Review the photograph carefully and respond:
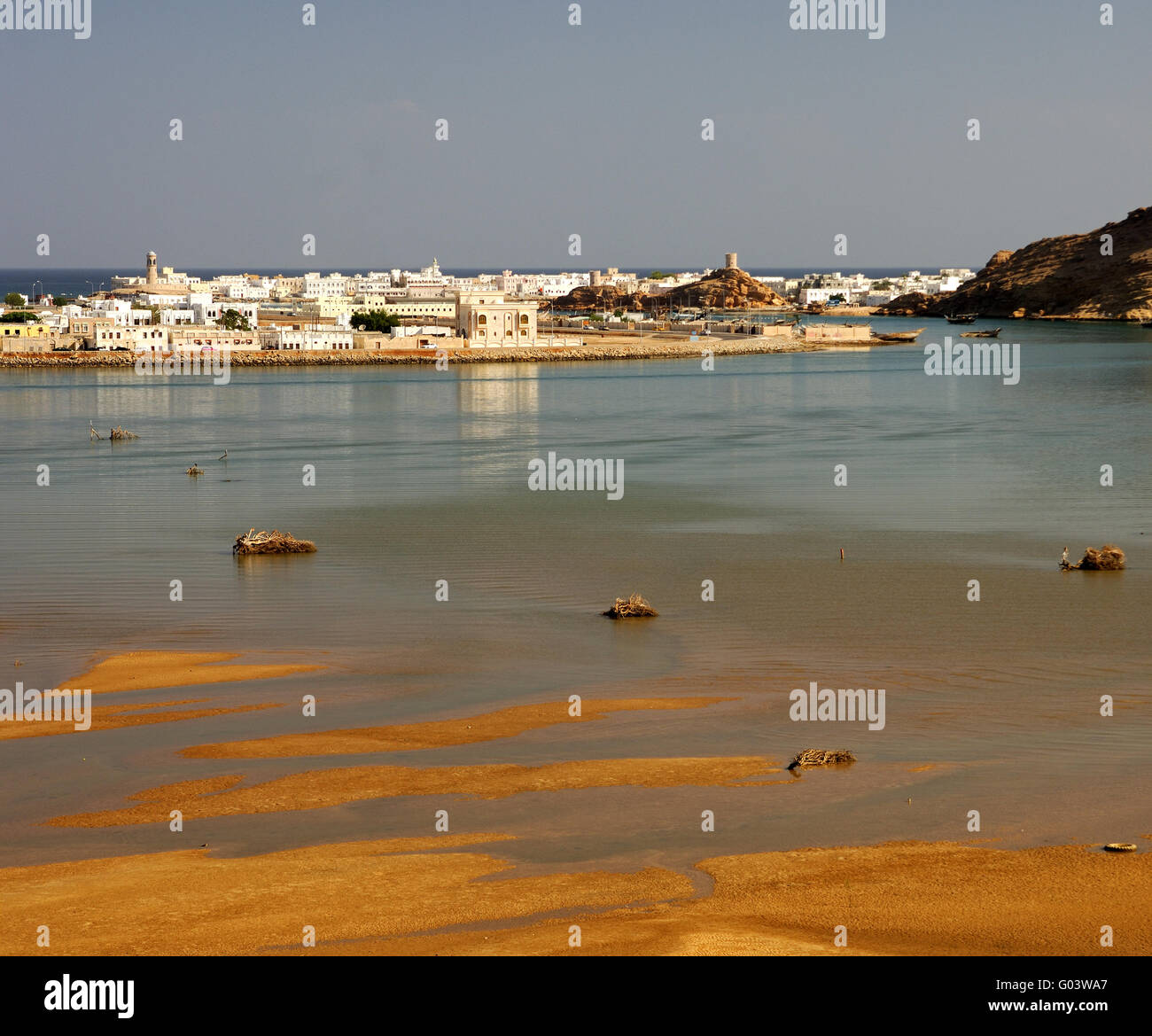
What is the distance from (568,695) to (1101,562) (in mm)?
6560

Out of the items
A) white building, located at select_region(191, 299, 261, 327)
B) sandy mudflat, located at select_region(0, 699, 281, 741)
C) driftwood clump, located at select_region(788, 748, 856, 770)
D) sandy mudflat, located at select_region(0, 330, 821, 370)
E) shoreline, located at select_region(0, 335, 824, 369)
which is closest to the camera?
driftwood clump, located at select_region(788, 748, 856, 770)

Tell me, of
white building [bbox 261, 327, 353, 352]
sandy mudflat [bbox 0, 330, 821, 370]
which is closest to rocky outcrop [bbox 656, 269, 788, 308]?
sandy mudflat [bbox 0, 330, 821, 370]

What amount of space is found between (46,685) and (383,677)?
7.35 ft

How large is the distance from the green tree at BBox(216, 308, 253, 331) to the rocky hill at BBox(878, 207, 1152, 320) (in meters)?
51.2

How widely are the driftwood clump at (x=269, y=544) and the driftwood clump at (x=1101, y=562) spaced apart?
25.2 feet

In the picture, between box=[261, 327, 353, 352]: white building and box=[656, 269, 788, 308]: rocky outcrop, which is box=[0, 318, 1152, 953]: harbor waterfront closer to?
box=[261, 327, 353, 352]: white building

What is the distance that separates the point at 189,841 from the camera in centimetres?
664

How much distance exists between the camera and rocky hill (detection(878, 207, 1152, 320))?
85.4m

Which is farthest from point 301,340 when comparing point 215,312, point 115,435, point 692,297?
point 692,297

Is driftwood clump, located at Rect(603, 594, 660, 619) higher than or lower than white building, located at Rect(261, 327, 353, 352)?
lower

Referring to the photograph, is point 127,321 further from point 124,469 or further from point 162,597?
point 162,597

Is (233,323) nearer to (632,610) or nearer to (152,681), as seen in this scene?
(632,610)

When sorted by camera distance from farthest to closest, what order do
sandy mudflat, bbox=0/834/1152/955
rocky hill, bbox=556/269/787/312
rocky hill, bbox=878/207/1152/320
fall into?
rocky hill, bbox=556/269/787/312, rocky hill, bbox=878/207/1152/320, sandy mudflat, bbox=0/834/1152/955

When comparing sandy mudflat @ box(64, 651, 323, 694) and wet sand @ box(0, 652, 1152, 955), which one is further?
sandy mudflat @ box(64, 651, 323, 694)
